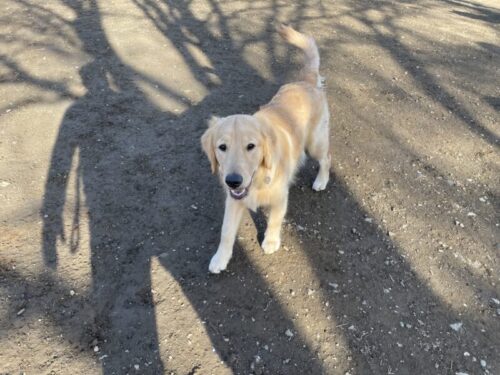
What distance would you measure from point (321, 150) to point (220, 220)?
120 centimetres

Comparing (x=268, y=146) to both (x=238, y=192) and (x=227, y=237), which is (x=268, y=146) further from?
(x=227, y=237)

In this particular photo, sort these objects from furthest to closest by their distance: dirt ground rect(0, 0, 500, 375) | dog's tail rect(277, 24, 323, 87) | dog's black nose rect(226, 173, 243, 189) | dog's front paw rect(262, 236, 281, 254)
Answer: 1. dog's tail rect(277, 24, 323, 87)
2. dog's front paw rect(262, 236, 281, 254)
3. dirt ground rect(0, 0, 500, 375)
4. dog's black nose rect(226, 173, 243, 189)

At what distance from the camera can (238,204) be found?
10.7ft

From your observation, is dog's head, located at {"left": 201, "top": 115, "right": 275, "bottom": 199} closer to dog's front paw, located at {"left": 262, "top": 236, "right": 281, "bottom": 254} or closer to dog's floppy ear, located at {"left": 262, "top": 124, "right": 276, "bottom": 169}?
dog's floppy ear, located at {"left": 262, "top": 124, "right": 276, "bottom": 169}

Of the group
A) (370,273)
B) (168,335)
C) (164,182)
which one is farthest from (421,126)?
(168,335)

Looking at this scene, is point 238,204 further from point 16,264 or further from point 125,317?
point 16,264

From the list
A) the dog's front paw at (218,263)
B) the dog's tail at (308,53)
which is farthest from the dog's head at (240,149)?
the dog's tail at (308,53)

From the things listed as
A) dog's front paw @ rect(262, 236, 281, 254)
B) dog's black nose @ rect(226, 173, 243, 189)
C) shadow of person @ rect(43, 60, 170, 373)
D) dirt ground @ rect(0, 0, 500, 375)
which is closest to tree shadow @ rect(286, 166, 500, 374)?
dirt ground @ rect(0, 0, 500, 375)

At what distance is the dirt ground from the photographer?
286cm

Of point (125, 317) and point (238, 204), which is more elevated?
point (238, 204)

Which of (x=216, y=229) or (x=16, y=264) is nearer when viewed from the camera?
(x=16, y=264)

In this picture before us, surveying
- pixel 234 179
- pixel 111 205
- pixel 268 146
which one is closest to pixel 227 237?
pixel 234 179

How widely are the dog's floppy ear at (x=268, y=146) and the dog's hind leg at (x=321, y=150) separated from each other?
0.94 m

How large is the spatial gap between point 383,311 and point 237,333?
3.62ft
